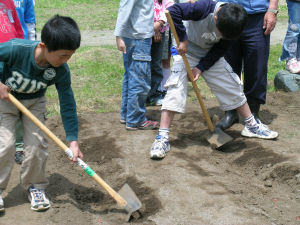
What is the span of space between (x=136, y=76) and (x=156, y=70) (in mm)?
903

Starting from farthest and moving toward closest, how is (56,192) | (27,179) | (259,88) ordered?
(259,88), (56,192), (27,179)

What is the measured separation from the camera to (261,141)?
475cm

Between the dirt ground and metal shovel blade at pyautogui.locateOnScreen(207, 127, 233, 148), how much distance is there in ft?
0.28

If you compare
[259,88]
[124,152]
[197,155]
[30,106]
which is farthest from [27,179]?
[259,88]

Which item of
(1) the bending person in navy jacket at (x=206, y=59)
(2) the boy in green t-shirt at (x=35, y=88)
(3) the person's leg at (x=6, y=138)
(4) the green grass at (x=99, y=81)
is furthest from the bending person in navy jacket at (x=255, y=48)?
(3) the person's leg at (x=6, y=138)

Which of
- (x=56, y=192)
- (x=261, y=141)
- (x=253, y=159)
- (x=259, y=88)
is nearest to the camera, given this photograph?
(x=56, y=192)

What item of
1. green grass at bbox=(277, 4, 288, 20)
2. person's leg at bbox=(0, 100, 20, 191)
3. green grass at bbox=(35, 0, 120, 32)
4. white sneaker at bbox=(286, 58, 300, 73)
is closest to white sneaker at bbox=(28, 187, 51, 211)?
person's leg at bbox=(0, 100, 20, 191)

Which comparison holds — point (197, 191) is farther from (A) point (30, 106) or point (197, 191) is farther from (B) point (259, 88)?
(B) point (259, 88)

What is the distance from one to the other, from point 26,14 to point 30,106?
5.15 feet

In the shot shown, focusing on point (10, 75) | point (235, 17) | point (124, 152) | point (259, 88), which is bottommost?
point (124, 152)

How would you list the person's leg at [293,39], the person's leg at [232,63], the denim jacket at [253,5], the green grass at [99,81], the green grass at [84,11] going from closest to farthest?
the denim jacket at [253,5] < the person's leg at [232,63] < the green grass at [99,81] < the person's leg at [293,39] < the green grass at [84,11]

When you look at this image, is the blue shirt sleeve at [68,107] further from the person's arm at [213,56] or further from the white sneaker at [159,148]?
the person's arm at [213,56]

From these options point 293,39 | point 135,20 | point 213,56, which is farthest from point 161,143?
point 293,39

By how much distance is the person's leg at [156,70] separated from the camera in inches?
227
